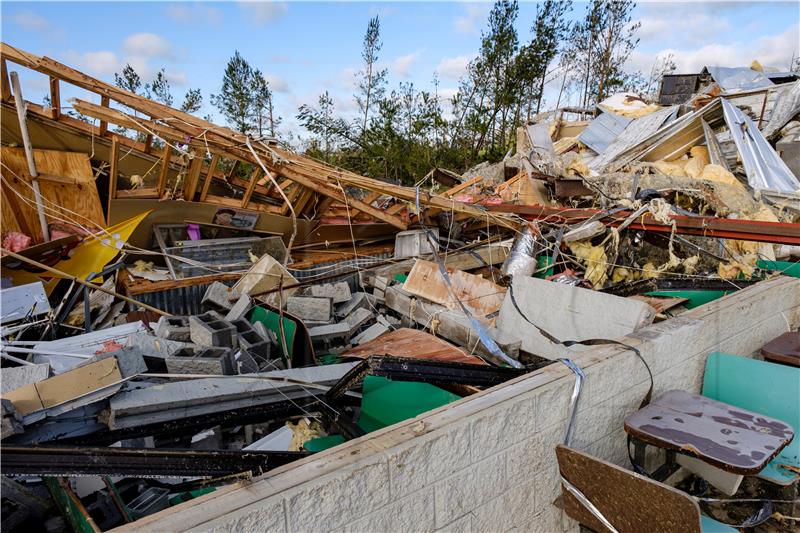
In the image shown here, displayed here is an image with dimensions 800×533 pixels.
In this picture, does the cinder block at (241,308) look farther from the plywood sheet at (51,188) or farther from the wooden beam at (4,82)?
the wooden beam at (4,82)

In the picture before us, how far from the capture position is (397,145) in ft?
50.3

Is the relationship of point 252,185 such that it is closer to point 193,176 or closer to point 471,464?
point 193,176

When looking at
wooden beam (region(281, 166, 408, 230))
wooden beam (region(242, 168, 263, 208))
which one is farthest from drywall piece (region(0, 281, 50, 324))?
wooden beam (region(281, 166, 408, 230))

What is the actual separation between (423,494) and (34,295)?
4.26 meters

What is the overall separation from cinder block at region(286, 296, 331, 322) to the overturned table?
10.8 ft

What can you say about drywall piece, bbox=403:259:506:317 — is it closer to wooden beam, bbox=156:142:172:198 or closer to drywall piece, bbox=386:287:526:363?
drywall piece, bbox=386:287:526:363

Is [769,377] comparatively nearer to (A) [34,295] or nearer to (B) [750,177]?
(A) [34,295]

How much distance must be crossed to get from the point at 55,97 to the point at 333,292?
381cm

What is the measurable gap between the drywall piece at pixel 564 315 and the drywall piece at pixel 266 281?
8.39ft

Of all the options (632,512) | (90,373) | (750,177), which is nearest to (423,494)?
(632,512)

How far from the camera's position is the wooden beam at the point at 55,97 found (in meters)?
5.01

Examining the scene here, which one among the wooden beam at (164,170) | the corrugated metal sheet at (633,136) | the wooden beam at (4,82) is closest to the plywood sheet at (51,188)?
the wooden beam at (4,82)

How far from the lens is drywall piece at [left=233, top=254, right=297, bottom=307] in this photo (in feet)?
17.7

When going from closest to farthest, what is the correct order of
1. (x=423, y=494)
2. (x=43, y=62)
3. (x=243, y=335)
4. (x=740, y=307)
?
1. (x=423, y=494)
2. (x=740, y=307)
3. (x=243, y=335)
4. (x=43, y=62)
